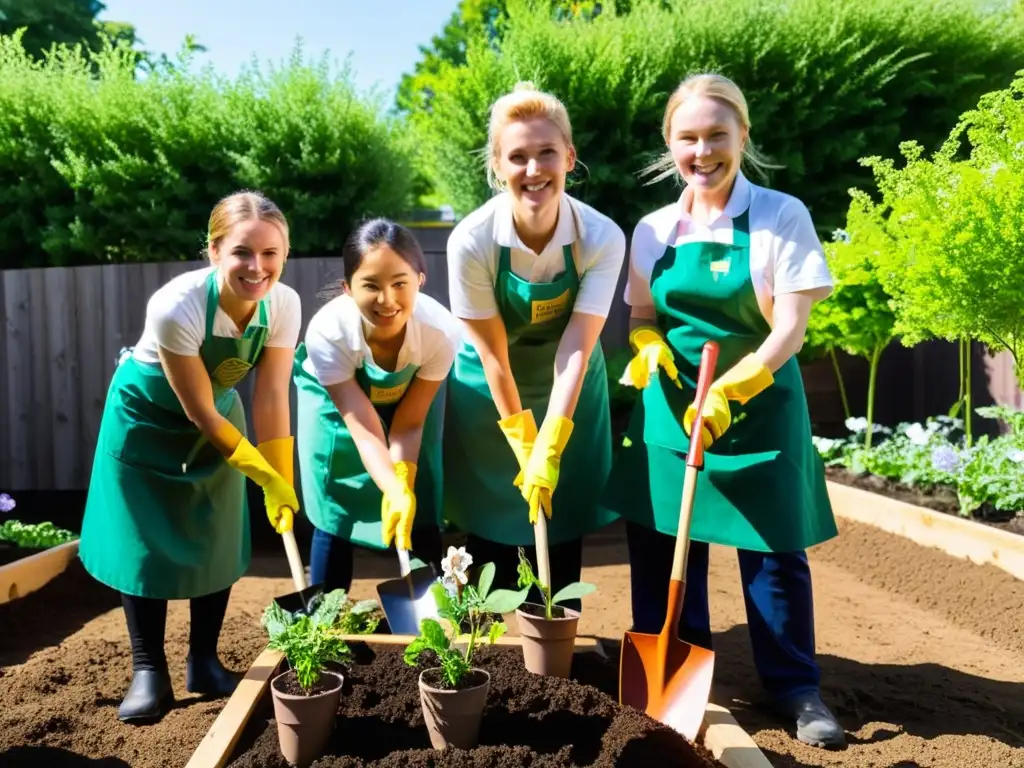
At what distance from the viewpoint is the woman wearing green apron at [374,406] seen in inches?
90.5

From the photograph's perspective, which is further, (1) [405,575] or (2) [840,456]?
(2) [840,456]

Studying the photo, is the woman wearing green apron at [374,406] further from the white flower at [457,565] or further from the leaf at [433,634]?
the leaf at [433,634]

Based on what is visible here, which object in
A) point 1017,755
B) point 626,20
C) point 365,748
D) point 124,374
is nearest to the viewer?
point 365,748

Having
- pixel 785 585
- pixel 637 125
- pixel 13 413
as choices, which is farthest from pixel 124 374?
pixel 637 125

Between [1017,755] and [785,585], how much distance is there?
62cm

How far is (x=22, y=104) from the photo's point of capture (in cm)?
502

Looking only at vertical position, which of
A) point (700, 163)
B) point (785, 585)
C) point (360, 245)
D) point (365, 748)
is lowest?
point (365, 748)

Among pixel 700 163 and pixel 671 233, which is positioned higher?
pixel 700 163

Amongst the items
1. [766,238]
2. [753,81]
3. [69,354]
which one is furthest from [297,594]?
[753,81]

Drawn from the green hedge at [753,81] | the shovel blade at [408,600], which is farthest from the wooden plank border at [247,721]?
the green hedge at [753,81]

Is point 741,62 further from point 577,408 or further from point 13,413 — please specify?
point 13,413

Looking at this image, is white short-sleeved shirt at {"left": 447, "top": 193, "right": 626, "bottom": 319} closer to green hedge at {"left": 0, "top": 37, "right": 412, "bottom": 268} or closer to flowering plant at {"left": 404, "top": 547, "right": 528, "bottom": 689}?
flowering plant at {"left": 404, "top": 547, "right": 528, "bottom": 689}

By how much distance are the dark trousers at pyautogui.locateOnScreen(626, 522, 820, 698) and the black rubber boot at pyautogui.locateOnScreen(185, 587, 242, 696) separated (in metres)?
1.17

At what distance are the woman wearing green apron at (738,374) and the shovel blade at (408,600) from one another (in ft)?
1.92
